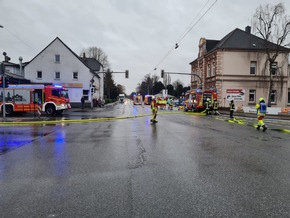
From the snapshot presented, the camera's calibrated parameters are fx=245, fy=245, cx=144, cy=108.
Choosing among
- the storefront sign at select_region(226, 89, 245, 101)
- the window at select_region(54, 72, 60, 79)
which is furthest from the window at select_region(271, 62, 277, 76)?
the window at select_region(54, 72, 60, 79)

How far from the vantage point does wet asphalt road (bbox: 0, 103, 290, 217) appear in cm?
366

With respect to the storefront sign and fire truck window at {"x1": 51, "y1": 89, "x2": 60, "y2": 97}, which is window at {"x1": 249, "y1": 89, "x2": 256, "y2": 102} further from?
fire truck window at {"x1": 51, "y1": 89, "x2": 60, "y2": 97}

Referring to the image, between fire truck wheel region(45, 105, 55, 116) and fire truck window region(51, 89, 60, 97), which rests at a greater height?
fire truck window region(51, 89, 60, 97)

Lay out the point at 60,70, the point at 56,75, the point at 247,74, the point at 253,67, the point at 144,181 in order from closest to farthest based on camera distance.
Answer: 1. the point at 144,181
2. the point at 247,74
3. the point at 253,67
4. the point at 60,70
5. the point at 56,75

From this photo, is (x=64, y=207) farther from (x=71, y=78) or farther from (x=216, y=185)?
(x=71, y=78)

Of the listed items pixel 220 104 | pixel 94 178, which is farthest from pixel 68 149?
pixel 220 104

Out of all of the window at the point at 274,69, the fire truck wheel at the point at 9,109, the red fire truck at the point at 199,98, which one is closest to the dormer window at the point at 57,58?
the fire truck wheel at the point at 9,109

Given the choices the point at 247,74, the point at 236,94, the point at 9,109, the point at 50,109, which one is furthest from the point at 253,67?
the point at 9,109

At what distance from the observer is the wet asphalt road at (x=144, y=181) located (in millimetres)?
3656

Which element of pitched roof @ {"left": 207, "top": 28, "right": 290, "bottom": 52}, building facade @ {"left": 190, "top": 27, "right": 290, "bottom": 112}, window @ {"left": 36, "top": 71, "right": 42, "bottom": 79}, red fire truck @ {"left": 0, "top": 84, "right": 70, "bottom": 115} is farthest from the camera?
window @ {"left": 36, "top": 71, "right": 42, "bottom": 79}

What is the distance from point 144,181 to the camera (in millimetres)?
4840

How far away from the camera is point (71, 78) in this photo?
4350 centimetres

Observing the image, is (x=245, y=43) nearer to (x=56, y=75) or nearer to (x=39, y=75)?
(x=56, y=75)

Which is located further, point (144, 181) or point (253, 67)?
point (253, 67)
